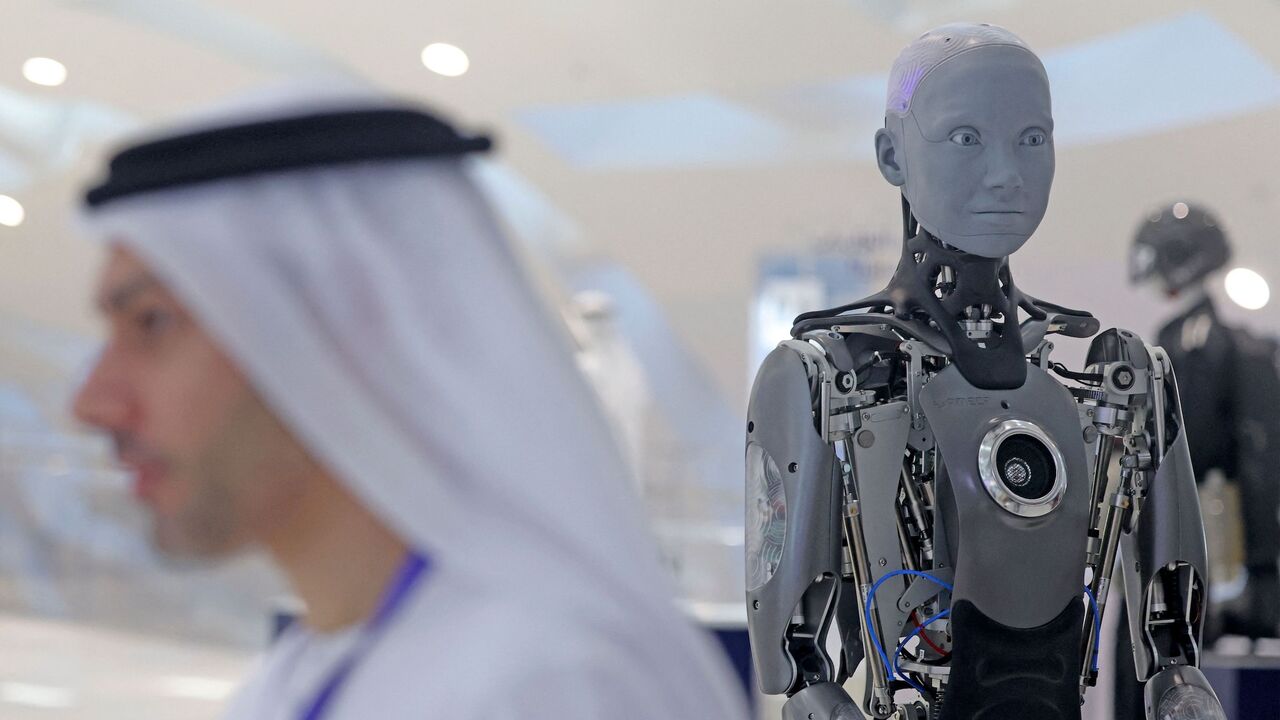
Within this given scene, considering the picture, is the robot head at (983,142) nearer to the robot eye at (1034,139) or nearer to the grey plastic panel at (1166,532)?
the robot eye at (1034,139)

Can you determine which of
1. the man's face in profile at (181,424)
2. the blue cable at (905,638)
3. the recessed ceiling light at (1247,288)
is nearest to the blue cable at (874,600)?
the blue cable at (905,638)

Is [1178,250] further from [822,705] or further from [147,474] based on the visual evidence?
[147,474]

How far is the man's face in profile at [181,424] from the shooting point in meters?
0.84

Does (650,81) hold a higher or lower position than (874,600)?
higher

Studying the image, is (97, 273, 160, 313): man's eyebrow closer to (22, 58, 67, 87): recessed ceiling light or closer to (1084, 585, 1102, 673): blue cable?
(1084, 585, 1102, 673): blue cable

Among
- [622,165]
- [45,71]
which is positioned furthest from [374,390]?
[622,165]

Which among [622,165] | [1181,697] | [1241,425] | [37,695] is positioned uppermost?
[622,165]

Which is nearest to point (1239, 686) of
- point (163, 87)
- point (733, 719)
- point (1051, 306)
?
point (1051, 306)

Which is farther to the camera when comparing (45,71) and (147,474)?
(45,71)

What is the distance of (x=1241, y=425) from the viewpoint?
4156 mm

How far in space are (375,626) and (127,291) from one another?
0.87 feet

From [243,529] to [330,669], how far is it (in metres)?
0.11

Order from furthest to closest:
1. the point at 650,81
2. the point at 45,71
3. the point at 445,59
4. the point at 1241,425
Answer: the point at 650,81
the point at 445,59
the point at 45,71
the point at 1241,425

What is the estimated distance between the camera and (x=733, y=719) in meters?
0.90
